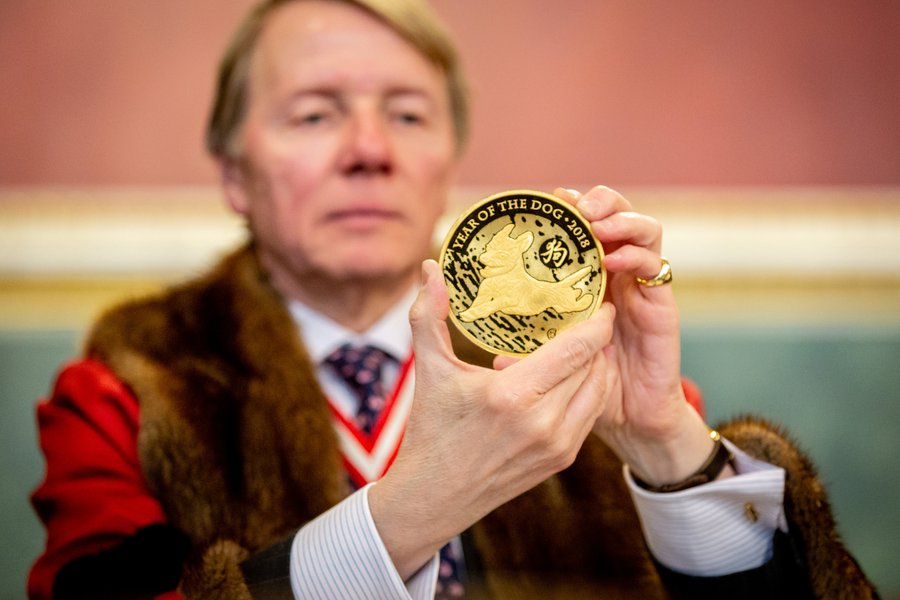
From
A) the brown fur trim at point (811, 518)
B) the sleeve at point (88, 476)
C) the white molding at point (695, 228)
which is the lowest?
the brown fur trim at point (811, 518)

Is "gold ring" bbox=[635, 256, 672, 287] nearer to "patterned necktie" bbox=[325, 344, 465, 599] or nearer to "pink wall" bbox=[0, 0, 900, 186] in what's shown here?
"patterned necktie" bbox=[325, 344, 465, 599]

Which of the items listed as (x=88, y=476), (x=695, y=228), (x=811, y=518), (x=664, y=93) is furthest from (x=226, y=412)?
(x=664, y=93)

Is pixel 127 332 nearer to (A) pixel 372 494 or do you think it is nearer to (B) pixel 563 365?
(A) pixel 372 494

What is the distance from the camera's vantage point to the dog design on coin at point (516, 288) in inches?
34.4

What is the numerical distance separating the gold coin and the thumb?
0.28 feet

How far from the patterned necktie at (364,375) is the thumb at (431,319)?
0.48m

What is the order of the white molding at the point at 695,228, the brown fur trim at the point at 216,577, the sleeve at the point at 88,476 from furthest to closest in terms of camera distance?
the white molding at the point at 695,228, the sleeve at the point at 88,476, the brown fur trim at the point at 216,577

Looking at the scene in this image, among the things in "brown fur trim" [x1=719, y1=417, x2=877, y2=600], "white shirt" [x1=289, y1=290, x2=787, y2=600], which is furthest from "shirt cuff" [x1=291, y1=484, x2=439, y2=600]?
"brown fur trim" [x1=719, y1=417, x2=877, y2=600]

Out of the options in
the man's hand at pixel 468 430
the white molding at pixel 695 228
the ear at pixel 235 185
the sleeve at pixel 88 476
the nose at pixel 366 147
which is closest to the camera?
the man's hand at pixel 468 430

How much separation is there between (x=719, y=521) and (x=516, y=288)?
15.4 inches

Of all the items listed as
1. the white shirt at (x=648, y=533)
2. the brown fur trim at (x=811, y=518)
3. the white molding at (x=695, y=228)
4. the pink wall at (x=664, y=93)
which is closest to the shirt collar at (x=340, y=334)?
the white shirt at (x=648, y=533)

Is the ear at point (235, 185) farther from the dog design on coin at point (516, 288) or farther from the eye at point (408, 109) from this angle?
the dog design on coin at point (516, 288)

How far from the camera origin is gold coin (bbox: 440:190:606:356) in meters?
0.87

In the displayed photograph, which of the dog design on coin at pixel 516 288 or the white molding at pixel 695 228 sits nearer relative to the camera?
the dog design on coin at pixel 516 288
